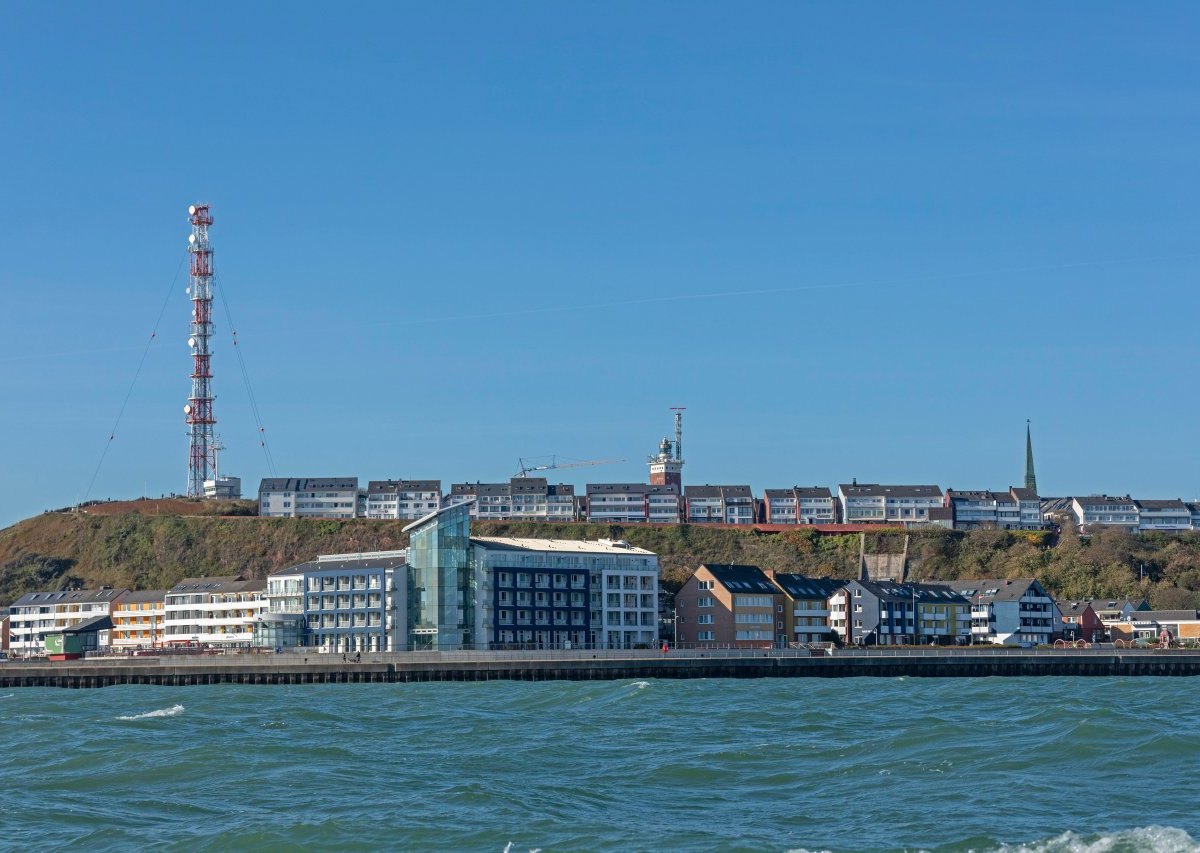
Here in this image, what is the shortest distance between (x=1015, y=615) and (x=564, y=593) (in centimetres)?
3630

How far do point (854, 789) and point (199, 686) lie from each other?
5475 cm

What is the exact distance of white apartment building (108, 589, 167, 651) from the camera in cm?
12019

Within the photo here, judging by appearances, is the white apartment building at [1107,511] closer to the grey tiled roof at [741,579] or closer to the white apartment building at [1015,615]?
the white apartment building at [1015,615]

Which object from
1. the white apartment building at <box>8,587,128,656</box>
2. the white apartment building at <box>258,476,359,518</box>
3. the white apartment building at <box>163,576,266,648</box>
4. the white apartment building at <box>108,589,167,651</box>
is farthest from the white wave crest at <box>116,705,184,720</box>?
the white apartment building at <box>258,476,359,518</box>

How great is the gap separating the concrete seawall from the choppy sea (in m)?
21.5

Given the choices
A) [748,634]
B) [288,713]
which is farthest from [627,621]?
[288,713]

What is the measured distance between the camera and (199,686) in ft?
270

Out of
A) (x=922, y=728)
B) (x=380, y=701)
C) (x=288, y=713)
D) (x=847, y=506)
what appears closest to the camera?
(x=922, y=728)

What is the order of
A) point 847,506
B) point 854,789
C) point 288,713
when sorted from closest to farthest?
point 854,789
point 288,713
point 847,506

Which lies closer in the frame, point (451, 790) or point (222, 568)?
point (451, 790)

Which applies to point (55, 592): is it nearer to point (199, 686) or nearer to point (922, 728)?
point (199, 686)

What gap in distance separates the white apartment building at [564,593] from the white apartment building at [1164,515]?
249ft

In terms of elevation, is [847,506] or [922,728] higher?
[847,506]

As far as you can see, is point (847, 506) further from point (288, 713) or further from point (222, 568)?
point (288, 713)
